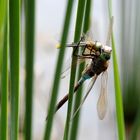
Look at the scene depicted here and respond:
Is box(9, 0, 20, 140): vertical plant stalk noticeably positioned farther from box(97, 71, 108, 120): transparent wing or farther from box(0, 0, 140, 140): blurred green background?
box(97, 71, 108, 120): transparent wing

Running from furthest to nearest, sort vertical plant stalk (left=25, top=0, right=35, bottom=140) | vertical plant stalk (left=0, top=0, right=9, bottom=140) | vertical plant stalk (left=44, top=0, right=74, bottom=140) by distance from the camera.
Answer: vertical plant stalk (left=25, top=0, right=35, bottom=140) → vertical plant stalk (left=44, top=0, right=74, bottom=140) → vertical plant stalk (left=0, top=0, right=9, bottom=140)

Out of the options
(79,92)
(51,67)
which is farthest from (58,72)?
(51,67)

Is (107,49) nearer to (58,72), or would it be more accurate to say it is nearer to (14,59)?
(58,72)

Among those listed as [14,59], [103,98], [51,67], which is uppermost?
[14,59]

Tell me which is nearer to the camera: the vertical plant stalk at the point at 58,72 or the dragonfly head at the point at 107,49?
the vertical plant stalk at the point at 58,72

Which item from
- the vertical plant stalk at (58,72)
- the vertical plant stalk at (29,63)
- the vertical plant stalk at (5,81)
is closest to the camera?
the vertical plant stalk at (5,81)

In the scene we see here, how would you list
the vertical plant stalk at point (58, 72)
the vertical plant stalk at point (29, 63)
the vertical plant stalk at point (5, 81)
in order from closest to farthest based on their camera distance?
1. the vertical plant stalk at point (5, 81)
2. the vertical plant stalk at point (58, 72)
3. the vertical plant stalk at point (29, 63)

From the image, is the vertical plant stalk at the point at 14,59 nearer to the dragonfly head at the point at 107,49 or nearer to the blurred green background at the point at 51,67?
the blurred green background at the point at 51,67

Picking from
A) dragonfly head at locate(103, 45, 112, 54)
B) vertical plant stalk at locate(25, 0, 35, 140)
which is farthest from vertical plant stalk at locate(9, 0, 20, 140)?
dragonfly head at locate(103, 45, 112, 54)

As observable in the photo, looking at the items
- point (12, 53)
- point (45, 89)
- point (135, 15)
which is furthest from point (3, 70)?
point (45, 89)

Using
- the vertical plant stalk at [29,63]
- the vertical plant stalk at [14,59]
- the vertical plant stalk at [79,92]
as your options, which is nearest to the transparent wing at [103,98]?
the vertical plant stalk at [79,92]
